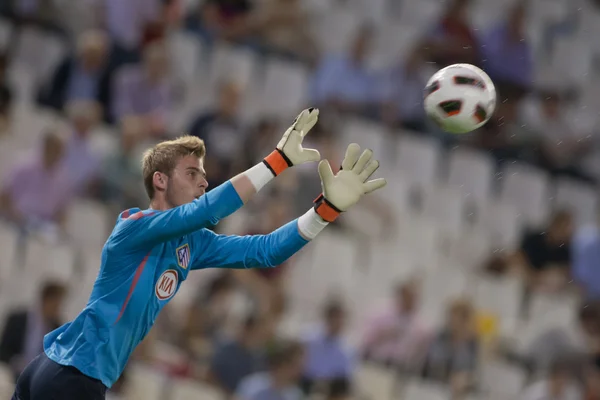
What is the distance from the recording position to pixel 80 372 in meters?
6.07

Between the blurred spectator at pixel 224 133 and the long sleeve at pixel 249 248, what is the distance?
196 inches

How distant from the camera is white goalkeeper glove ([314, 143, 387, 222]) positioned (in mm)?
6141

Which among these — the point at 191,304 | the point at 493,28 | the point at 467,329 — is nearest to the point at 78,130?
the point at 191,304

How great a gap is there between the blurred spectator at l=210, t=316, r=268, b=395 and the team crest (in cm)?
432

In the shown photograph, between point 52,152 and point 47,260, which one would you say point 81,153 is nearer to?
point 52,152

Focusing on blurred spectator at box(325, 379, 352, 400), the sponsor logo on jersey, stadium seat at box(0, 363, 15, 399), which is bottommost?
blurred spectator at box(325, 379, 352, 400)

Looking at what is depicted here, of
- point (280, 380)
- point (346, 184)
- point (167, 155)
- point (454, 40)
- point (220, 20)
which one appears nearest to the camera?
point (346, 184)

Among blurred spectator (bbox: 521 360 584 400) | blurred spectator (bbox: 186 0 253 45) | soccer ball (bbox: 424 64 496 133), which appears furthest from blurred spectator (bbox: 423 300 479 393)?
soccer ball (bbox: 424 64 496 133)

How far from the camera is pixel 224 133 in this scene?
1195 cm

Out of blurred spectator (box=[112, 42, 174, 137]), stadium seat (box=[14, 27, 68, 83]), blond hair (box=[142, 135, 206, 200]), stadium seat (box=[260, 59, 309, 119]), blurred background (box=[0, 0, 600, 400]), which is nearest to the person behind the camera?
blond hair (box=[142, 135, 206, 200])

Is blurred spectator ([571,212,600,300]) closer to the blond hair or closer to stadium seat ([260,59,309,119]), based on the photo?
stadium seat ([260,59,309,119])

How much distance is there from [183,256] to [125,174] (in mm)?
5120

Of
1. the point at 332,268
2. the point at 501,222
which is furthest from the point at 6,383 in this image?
the point at 501,222

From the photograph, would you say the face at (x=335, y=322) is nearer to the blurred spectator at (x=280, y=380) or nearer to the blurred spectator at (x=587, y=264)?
the blurred spectator at (x=280, y=380)
